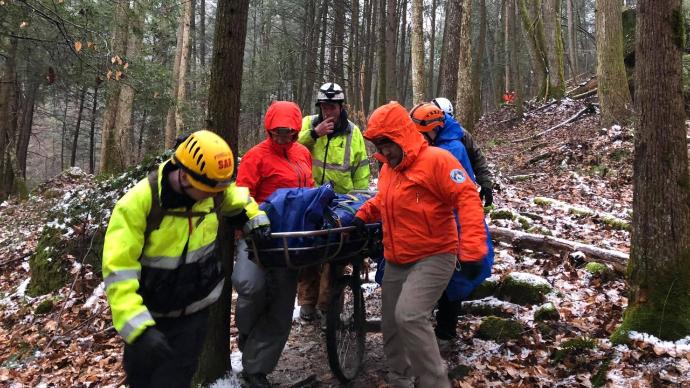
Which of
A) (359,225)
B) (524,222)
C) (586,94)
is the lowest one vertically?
(359,225)

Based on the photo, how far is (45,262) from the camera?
7953 mm

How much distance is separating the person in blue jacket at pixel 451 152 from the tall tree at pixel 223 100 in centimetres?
167

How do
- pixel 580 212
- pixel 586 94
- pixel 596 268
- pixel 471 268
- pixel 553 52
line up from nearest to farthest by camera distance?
1. pixel 471 268
2. pixel 596 268
3. pixel 580 212
4. pixel 586 94
5. pixel 553 52

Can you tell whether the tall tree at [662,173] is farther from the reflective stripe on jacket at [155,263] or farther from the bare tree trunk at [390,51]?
the bare tree trunk at [390,51]

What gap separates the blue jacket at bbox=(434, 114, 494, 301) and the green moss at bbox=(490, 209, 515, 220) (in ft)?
11.4

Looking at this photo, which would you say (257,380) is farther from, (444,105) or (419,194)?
(444,105)

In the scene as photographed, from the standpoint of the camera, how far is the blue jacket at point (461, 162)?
451 cm

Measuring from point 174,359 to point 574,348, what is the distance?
3335mm

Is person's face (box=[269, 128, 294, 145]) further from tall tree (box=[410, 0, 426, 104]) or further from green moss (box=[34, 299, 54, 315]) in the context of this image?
tall tree (box=[410, 0, 426, 104])

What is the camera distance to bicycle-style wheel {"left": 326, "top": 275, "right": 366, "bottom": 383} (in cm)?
416

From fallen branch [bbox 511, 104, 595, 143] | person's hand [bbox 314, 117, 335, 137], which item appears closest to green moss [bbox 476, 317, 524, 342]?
person's hand [bbox 314, 117, 335, 137]

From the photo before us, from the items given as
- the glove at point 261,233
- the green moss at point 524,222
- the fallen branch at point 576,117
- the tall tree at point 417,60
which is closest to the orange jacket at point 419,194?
the glove at point 261,233

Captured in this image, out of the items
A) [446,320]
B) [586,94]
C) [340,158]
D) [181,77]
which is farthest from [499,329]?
[181,77]

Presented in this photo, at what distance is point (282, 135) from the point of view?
448 cm
